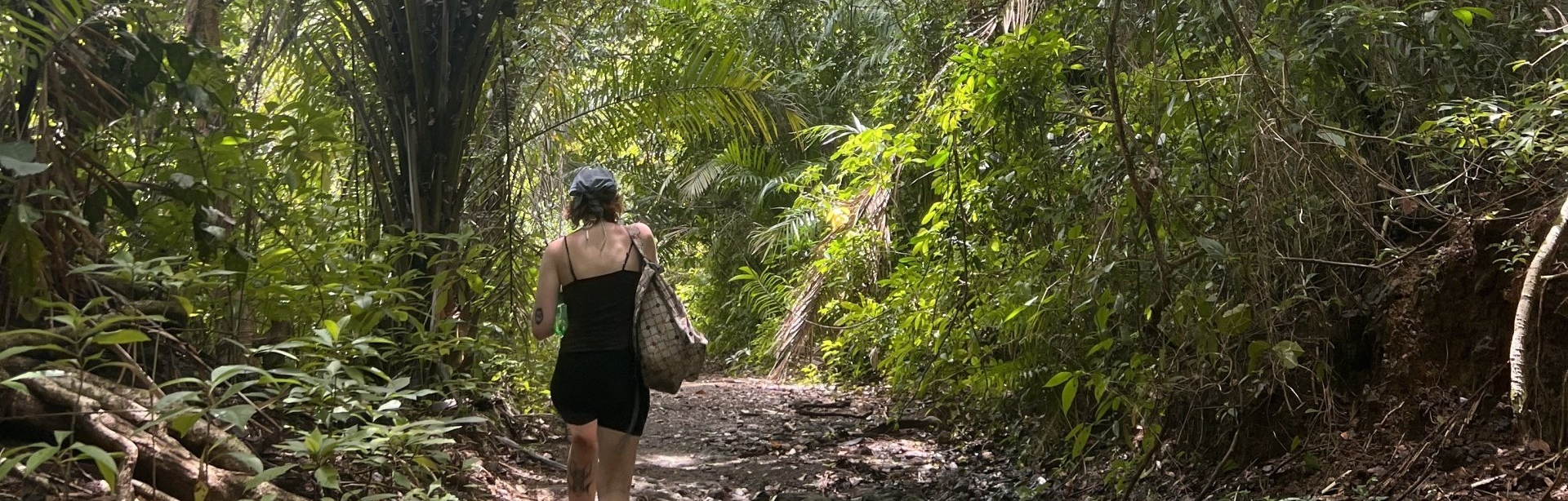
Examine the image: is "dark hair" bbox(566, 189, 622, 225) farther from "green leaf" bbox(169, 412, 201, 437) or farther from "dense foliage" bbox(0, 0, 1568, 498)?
"green leaf" bbox(169, 412, 201, 437)

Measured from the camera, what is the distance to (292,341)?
9.63 ft

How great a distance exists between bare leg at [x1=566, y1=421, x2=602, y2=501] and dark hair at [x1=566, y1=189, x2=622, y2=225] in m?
0.72

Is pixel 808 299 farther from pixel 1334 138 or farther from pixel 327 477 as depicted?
pixel 327 477

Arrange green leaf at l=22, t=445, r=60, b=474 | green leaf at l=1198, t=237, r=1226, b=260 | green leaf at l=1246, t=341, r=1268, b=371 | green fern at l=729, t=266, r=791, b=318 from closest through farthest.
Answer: green leaf at l=22, t=445, r=60, b=474 < green leaf at l=1198, t=237, r=1226, b=260 < green leaf at l=1246, t=341, r=1268, b=371 < green fern at l=729, t=266, r=791, b=318

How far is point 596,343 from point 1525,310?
2817 mm

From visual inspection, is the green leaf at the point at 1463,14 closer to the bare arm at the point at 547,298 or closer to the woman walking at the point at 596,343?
the woman walking at the point at 596,343

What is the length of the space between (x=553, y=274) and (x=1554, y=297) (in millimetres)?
3236

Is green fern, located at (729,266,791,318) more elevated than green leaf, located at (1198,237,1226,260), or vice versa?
green leaf, located at (1198,237,1226,260)

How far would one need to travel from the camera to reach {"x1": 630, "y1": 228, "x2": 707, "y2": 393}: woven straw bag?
3.64m

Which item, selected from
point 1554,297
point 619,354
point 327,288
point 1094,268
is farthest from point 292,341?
point 1554,297

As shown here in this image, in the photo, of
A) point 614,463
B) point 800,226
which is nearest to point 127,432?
point 614,463

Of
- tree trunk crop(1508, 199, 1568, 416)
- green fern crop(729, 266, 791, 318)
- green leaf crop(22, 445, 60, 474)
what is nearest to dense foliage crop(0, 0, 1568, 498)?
green leaf crop(22, 445, 60, 474)

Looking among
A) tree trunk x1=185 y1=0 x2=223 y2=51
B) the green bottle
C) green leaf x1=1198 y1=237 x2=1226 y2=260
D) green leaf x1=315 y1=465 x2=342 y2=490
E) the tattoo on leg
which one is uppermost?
tree trunk x1=185 y1=0 x2=223 y2=51

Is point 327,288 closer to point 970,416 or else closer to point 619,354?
point 619,354
